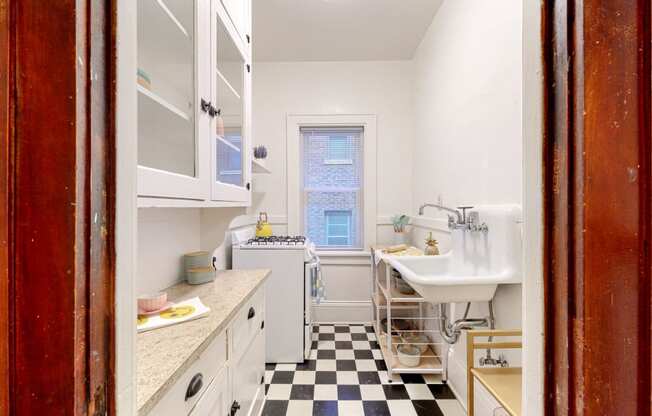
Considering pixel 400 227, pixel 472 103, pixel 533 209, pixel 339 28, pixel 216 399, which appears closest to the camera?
pixel 533 209

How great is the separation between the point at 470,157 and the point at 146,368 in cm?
183

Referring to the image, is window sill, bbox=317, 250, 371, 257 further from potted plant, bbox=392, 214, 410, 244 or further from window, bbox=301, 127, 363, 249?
potted plant, bbox=392, 214, 410, 244

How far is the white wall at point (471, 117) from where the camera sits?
1404 mm

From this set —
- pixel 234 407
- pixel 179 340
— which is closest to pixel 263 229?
pixel 234 407

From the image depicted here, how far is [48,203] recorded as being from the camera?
0.30 m

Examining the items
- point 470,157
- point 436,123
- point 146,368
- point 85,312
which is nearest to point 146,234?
point 146,368

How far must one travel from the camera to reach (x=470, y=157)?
1.83m

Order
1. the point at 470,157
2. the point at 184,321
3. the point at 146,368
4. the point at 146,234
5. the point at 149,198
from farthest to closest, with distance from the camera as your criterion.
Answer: the point at 470,157 → the point at 146,234 → the point at 184,321 → the point at 149,198 → the point at 146,368

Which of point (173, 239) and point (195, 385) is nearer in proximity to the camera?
point (195, 385)

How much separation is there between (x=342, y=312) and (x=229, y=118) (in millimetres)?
2338

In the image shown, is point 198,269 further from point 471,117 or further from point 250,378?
point 471,117

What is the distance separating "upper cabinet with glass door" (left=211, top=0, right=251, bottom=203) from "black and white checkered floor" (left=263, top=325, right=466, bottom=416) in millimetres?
1277

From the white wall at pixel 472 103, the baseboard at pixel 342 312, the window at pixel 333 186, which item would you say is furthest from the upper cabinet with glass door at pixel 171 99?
the baseboard at pixel 342 312

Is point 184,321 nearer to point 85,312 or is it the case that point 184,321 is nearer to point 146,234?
point 146,234
